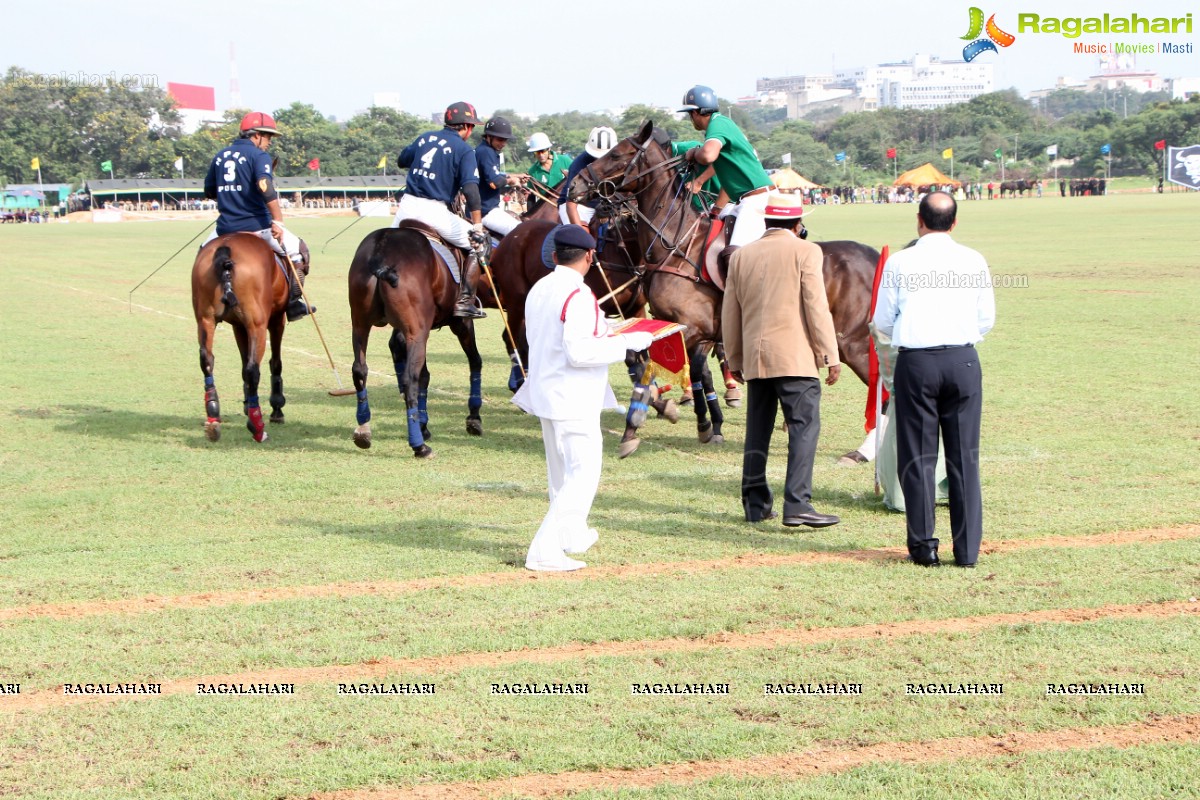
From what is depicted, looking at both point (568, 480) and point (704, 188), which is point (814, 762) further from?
point (704, 188)

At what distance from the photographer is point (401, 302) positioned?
34.8 ft

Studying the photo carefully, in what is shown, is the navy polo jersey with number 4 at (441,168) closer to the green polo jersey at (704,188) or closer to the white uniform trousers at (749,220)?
the green polo jersey at (704,188)

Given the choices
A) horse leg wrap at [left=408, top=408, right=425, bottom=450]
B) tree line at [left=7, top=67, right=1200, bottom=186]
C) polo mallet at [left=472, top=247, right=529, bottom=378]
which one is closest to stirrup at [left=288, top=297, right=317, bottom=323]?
polo mallet at [left=472, top=247, right=529, bottom=378]

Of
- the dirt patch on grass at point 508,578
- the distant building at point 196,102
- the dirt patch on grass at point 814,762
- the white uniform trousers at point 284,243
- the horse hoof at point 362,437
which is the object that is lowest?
the dirt patch on grass at point 814,762

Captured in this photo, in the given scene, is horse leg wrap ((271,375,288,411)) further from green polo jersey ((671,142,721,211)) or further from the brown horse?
green polo jersey ((671,142,721,211))

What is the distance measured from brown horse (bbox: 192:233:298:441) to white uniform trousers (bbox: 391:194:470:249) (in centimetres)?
137

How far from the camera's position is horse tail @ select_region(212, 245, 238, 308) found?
36.1 feet

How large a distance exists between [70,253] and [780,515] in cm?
3892

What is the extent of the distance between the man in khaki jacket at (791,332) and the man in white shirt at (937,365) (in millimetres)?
811

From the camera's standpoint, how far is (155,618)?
6422mm

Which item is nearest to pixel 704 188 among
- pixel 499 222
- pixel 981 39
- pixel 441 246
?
pixel 499 222

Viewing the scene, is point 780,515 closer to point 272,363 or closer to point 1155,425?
point 1155,425

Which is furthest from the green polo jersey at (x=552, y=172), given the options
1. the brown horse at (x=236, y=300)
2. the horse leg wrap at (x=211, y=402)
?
the horse leg wrap at (x=211, y=402)

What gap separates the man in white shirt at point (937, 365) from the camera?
687 centimetres
